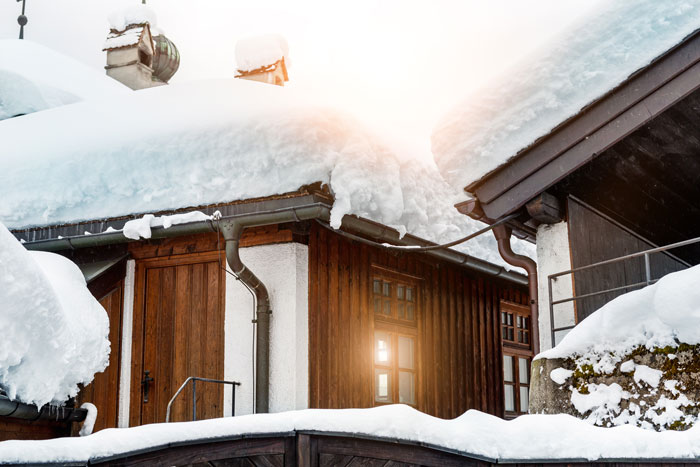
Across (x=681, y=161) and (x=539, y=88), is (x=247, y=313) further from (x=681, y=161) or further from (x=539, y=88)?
(x=681, y=161)

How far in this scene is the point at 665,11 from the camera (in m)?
6.64

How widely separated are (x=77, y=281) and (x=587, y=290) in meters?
5.19

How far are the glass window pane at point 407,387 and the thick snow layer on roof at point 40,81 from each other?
7.11 meters

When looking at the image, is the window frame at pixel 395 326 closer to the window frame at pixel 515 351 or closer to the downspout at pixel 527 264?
the window frame at pixel 515 351

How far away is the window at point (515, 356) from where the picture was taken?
12383mm

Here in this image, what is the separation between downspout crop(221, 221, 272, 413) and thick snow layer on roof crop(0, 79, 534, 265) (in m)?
0.42

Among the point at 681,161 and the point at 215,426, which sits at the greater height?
the point at 681,161

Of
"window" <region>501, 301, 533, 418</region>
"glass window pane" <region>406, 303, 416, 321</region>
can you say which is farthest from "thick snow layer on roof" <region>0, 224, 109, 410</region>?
"window" <region>501, 301, 533, 418</region>

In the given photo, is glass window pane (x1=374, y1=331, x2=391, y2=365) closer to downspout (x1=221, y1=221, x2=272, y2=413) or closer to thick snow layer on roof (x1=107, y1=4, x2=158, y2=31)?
Result: downspout (x1=221, y1=221, x2=272, y2=413)

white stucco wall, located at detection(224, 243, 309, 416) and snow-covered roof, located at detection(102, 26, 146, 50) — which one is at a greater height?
snow-covered roof, located at detection(102, 26, 146, 50)

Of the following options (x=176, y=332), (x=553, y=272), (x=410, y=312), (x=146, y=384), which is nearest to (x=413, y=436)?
(x=553, y=272)

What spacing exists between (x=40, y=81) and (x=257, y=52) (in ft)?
11.8

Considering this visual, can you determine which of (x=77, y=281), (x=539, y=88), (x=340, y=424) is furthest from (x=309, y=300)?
(x=340, y=424)

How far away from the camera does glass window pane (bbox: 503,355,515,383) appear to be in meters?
12.3
